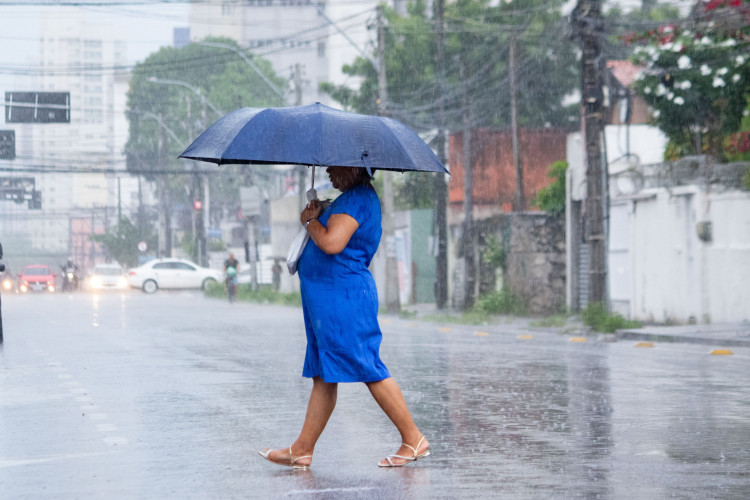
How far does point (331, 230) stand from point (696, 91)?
901 inches

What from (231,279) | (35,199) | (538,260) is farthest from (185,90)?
(538,260)

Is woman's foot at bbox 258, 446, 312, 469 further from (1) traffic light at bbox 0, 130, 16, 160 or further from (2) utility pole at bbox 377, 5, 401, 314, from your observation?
(2) utility pole at bbox 377, 5, 401, 314

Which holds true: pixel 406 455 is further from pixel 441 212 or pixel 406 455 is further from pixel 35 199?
pixel 35 199

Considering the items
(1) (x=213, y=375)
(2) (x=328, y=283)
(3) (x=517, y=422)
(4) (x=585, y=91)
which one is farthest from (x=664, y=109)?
(2) (x=328, y=283)

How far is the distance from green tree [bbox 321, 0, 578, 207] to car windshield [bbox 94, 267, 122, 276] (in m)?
15.1

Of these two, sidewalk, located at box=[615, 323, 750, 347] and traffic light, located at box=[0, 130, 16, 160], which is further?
traffic light, located at box=[0, 130, 16, 160]

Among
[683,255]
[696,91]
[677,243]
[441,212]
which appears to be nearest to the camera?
[683,255]

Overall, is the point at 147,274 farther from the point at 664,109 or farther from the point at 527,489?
the point at 527,489

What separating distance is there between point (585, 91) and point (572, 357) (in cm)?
879

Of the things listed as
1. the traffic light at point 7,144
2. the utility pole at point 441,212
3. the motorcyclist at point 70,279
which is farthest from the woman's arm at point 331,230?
the motorcyclist at point 70,279

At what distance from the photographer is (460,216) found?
43.2 meters

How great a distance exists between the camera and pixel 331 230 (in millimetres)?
7180

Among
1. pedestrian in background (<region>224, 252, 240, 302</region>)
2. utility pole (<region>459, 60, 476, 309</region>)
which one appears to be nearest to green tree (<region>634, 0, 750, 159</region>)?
utility pole (<region>459, 60, 476, 309</region>)

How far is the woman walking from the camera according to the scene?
7.17 m
